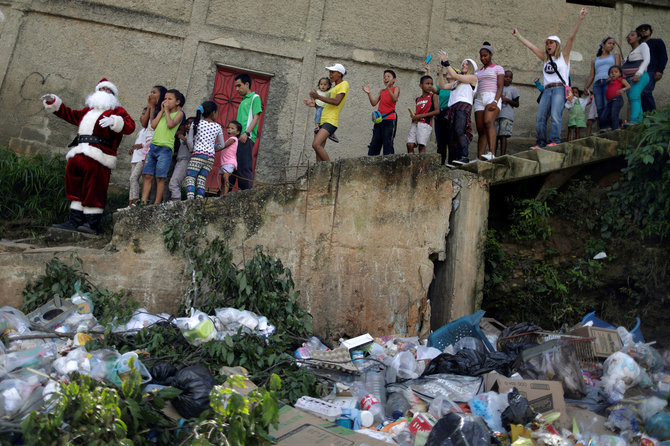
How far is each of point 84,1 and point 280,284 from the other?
6221 mm

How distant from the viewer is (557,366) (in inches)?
193

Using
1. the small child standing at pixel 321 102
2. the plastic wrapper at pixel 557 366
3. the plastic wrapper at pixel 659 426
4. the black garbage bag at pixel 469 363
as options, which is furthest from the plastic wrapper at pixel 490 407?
the small child standing at pixel 321 102

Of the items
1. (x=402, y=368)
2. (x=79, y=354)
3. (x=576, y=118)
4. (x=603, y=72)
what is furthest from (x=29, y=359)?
(x=603, y=72)

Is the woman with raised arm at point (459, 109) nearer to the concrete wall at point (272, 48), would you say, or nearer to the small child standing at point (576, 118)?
the small child standing at point (576, 118)

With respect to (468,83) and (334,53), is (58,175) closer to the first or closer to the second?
(334,53)

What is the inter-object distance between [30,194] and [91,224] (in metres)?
1.59

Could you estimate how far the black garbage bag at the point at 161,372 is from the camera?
4.29 meters

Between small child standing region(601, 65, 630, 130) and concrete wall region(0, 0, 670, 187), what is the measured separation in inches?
66.0

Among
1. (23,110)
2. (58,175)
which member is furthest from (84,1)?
(58,175)

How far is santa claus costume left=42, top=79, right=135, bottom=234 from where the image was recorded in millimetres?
6379

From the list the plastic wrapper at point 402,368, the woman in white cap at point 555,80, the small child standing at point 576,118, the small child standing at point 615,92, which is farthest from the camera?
the small child standing at point 576,118

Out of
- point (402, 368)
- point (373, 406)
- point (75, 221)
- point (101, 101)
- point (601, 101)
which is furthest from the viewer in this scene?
point (601, 101)

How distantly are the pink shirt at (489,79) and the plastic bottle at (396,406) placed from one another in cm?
430

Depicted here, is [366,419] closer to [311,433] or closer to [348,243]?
[311,433]
